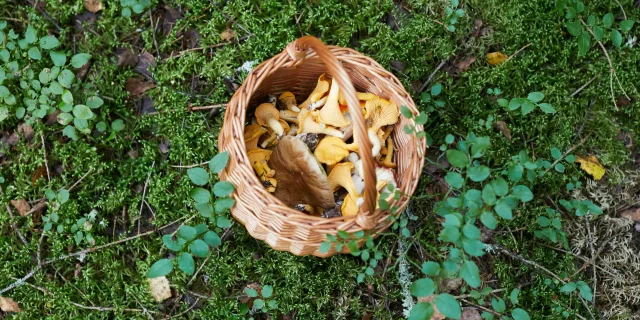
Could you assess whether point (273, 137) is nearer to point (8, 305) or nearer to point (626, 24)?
point (8, 305)

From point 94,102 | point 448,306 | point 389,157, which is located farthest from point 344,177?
point 94,102

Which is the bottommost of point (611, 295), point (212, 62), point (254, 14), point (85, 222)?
point (611, 295)

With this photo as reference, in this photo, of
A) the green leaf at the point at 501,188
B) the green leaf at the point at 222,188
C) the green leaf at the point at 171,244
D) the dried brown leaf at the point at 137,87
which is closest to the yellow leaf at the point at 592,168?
the green leaf at the point at 501,188

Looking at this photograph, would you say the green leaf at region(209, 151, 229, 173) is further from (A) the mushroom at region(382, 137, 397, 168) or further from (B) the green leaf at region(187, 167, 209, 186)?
(A) the mushroom at region(382, 137, 397, 168)

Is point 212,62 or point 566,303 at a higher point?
point 212,62

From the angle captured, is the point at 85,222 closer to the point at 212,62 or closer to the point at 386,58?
the point at 212,62

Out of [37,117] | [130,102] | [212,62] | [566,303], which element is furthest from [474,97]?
[37,117]

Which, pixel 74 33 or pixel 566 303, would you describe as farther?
pixel 74 33
